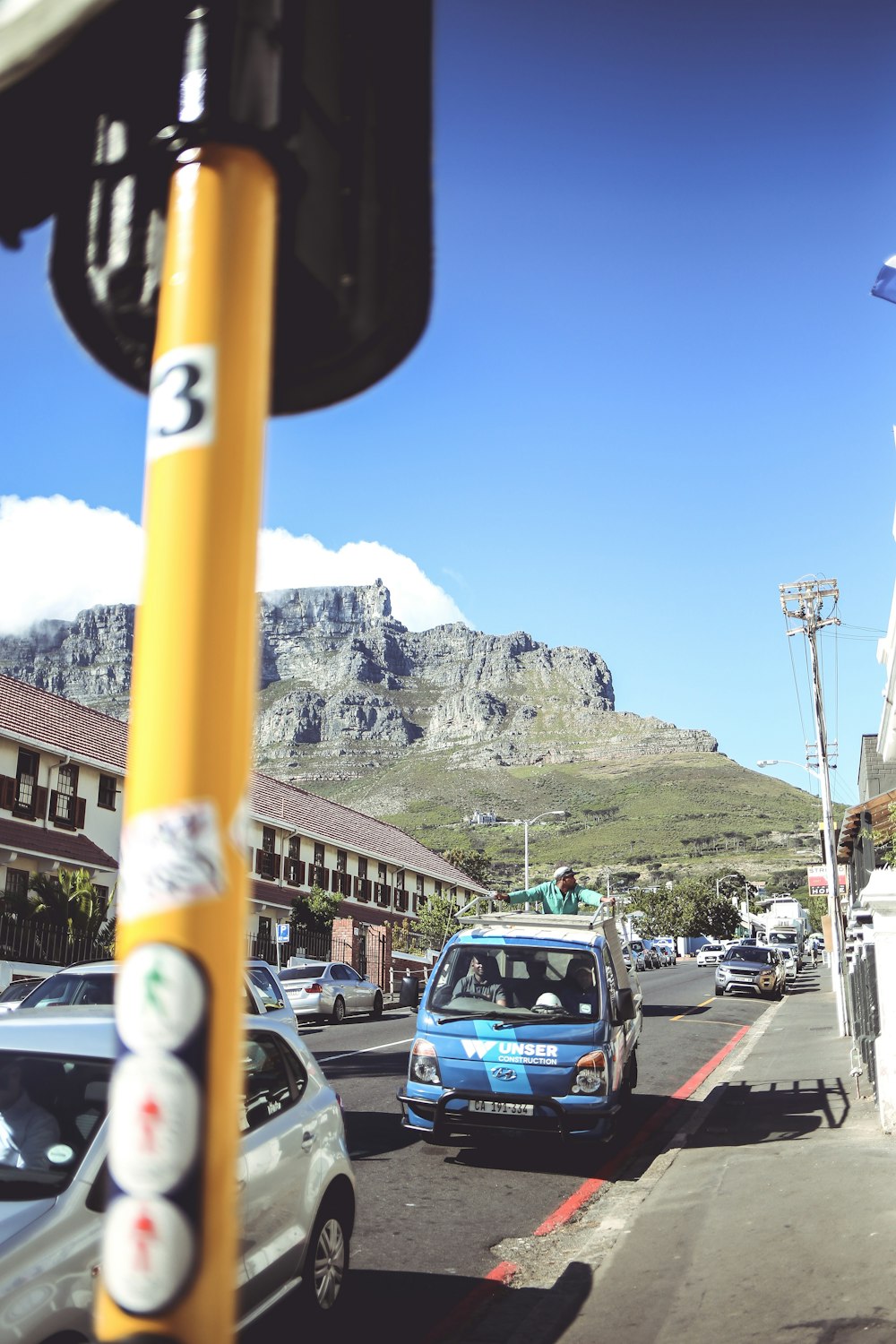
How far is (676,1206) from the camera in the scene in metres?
8.45

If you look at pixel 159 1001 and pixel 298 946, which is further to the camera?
pixel 298 946

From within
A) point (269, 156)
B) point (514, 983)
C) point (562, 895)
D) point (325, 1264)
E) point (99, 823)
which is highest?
point (99, 823)

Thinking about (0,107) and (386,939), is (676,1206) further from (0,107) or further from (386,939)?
(386,939)

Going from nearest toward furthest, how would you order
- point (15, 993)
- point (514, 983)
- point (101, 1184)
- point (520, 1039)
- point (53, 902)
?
1. point (101, 1184)
2. point (520, 1039)
3. point (514, 983)
4. point (15, 993)
5. point (53, 902)

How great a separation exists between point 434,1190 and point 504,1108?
91 centimetres

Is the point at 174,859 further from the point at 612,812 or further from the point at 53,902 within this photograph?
the point at 612,812

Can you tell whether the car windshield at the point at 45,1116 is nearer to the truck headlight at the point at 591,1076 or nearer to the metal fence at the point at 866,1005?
the truck headlight at the point at 591,1076

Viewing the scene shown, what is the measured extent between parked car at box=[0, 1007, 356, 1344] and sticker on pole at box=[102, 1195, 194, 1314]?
2.94 meters

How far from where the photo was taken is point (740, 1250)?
23.2 ft

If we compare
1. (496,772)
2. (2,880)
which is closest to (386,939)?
(2,880)

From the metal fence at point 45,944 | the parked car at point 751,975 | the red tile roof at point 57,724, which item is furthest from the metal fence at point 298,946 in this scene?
the parked car at point 751,975

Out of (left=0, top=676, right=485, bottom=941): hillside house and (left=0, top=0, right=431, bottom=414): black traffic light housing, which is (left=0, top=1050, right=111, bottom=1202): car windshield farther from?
(left=0, top=676, right=485, bottom=941): hillside house

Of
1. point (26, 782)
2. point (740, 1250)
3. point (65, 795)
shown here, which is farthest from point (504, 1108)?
point (65, 795)

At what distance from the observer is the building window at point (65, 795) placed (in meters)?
33.7
